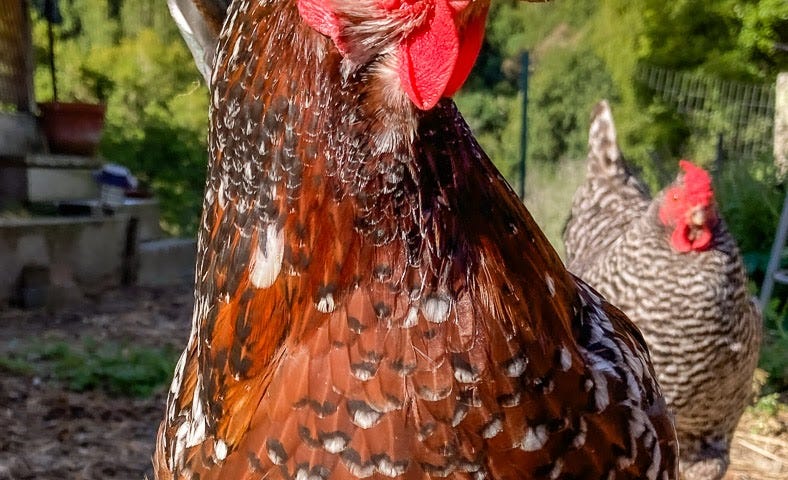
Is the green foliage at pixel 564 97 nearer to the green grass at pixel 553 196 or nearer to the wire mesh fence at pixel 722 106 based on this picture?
the wire mesh fence at pixel 722 106

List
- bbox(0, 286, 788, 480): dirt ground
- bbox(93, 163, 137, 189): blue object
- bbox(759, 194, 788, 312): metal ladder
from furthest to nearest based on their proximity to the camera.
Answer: bbox(93, 163, 137, 189): blue object
bbox(759, 194, 788, 312): metal ladder
bbox(0, 286, 788, 480): dirt ground

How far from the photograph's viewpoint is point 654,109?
990 cm

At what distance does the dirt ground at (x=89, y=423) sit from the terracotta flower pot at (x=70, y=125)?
1.51m

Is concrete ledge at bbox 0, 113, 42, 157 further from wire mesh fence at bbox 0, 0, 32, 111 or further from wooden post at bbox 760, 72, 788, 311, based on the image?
wooden post at bbox 760, 72, 788, 311

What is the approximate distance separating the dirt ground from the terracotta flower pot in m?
1.51

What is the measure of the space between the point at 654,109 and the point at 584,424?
989 cm

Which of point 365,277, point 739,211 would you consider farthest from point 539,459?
point 739,211

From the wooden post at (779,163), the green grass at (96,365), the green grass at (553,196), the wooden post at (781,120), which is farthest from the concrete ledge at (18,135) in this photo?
the wooden post at (781,120)

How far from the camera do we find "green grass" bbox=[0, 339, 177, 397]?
3.14m

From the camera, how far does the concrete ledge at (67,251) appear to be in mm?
4133

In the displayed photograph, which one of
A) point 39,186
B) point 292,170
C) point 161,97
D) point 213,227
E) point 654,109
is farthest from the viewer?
point 654,109

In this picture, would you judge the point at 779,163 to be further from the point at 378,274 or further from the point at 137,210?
the point at 378,274

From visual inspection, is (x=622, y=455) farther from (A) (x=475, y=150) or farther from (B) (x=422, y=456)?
(A) (x=475, y=150)

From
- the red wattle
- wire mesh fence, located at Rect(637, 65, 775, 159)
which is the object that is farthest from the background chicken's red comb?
wire mesh fence, located at Rect(637, 65, 775, 159)
